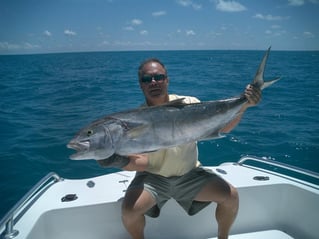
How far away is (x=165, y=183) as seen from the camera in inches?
117

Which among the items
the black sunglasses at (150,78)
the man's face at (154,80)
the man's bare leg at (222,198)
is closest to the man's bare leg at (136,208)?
the man's bare leg at (222,198)

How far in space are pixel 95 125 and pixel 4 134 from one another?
324 inches

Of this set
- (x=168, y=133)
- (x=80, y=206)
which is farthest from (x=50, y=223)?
(x=168, y=133)

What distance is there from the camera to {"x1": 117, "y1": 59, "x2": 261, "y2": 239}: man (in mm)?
2832

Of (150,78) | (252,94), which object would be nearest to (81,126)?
(150,78)

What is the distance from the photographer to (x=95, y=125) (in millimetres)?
2221

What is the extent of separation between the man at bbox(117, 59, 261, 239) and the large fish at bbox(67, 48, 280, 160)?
517mm

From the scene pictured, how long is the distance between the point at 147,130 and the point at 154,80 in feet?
2.38

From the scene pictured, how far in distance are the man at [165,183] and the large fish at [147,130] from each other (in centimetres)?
52

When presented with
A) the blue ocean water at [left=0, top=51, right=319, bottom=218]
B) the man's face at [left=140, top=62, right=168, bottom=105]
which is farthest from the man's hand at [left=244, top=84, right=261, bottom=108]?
the blue ocean water at [left=0, top=51, right=319, bottom=218]

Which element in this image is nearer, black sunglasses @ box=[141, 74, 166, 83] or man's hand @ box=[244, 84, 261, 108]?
man's hand @ box=[244, 84, 261, 108]

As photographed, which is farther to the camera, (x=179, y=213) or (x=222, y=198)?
(x=179, y=213)

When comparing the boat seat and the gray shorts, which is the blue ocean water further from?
the boat seat

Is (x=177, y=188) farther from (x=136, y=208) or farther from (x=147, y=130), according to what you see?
(x=147, y=130)
